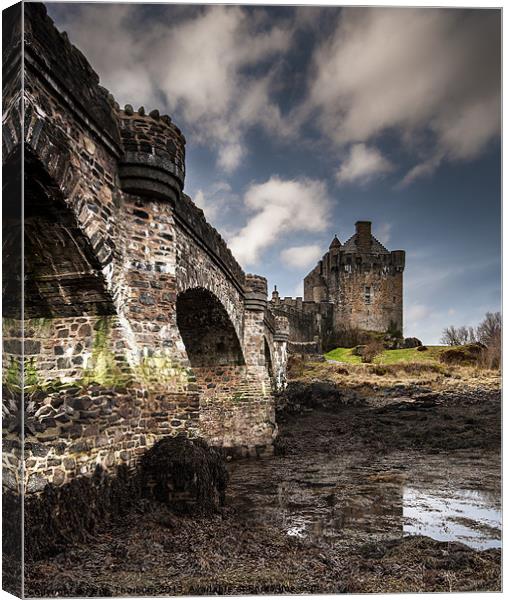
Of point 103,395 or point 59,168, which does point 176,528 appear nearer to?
point 103,395

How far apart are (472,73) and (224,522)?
21.2 ft

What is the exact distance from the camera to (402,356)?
11.1 metres

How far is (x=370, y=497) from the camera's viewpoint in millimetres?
9383

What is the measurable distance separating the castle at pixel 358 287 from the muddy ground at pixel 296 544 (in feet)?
8.02

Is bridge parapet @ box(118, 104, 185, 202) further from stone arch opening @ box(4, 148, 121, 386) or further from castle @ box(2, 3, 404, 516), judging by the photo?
stone arch opening @ box(4, 148, 121, 386)

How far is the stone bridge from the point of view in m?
4.53

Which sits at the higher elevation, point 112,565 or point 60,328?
point 60,328

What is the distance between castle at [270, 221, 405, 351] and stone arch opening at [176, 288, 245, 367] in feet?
8.16

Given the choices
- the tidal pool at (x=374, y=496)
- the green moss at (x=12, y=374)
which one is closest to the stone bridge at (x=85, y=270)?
the green moss at (x=12, y=374)

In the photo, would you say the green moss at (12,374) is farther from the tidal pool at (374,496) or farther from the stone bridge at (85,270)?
the tidal pool at (374,496)

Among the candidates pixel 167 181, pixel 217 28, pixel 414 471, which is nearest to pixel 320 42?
pixel 217 28

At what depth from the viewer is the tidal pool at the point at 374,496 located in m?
6.90

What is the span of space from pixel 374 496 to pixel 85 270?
273 inches

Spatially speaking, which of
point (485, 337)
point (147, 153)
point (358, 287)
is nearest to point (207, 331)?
point (358, 287)
